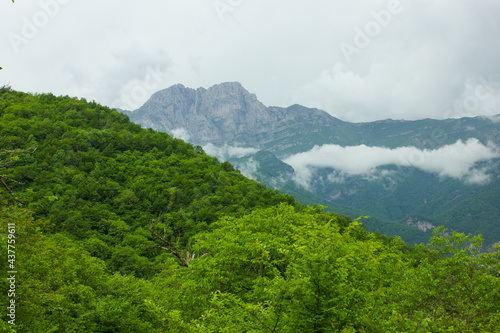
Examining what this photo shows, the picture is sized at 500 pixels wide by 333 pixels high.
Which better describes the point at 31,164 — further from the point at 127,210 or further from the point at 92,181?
the point at 127,210

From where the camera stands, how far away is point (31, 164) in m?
72.1

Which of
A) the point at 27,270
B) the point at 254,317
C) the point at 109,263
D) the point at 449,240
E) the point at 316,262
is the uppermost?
Answer: the point at 449,240

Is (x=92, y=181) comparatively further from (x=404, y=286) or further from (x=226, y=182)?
(x=404, y=286)

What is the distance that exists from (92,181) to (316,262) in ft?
261

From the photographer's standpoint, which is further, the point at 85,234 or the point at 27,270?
the point at 85,234

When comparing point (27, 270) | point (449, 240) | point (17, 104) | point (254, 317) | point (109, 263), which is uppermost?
point (17, 104)

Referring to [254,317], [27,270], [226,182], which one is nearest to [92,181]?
[226,182]

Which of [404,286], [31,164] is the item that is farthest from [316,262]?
[31,164]

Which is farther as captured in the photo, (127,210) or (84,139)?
(84,139)

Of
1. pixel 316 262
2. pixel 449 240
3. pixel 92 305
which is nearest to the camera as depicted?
pixel 316 262

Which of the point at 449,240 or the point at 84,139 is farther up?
the point at 84,139

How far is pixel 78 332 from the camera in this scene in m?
18.0

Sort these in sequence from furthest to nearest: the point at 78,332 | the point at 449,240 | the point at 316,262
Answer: the point at 78,332, the point at 449,240, the point at 316,262

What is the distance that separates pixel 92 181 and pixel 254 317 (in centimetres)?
7835
